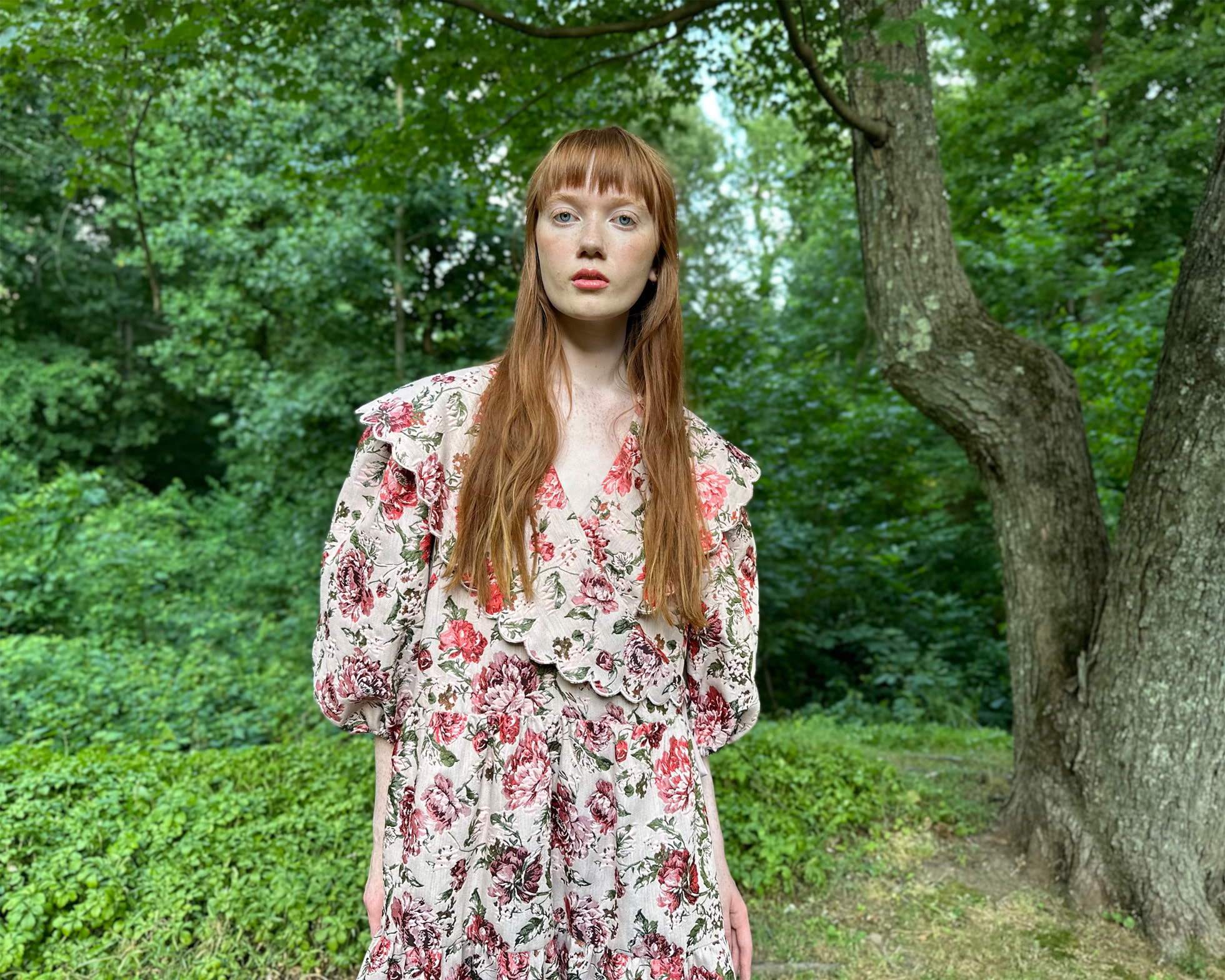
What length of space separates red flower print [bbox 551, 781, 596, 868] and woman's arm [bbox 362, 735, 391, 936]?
0.94 feet

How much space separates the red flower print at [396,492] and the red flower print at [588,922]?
710 millimetres

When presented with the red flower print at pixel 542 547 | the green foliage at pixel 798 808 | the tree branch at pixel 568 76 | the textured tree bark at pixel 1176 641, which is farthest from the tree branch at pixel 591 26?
the green foliage at pixel 798 808

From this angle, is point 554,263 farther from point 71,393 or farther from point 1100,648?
point 71,393

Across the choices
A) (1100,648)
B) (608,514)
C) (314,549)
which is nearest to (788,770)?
(1100,648)

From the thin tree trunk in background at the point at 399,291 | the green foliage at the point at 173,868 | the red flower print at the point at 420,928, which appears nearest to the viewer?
the red flower print at the point at 420,928

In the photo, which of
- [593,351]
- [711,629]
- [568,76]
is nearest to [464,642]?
[711,629]

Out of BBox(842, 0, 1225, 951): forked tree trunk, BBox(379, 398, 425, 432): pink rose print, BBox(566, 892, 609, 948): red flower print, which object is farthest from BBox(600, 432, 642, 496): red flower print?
BBox(842, 0, 1225, 951): forked tree trunk

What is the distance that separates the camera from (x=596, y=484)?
1.48m

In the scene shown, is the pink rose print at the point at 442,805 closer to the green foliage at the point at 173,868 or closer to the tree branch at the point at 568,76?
the green foliage at the point at 173,868

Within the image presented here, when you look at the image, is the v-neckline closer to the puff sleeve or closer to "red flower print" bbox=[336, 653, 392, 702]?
the puff sleeve

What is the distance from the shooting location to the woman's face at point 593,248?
1434mm

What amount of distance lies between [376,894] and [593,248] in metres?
1.15

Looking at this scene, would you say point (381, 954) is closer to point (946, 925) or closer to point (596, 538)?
point (596, 538)

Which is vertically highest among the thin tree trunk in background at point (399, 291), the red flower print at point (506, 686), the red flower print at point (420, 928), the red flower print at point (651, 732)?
the thin tree trunk in background at point (399, 291)
